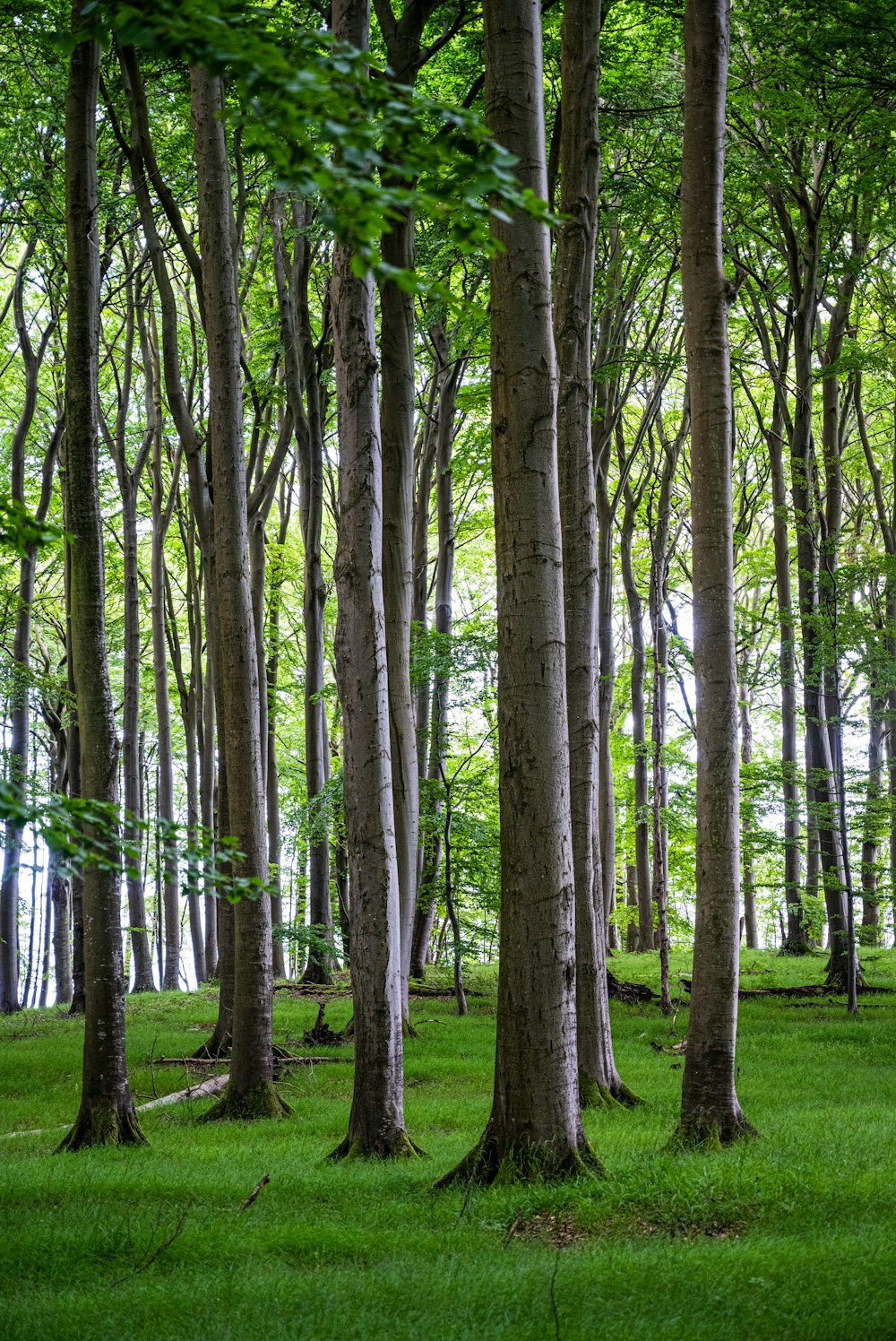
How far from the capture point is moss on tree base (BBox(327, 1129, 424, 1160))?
6863 millimetres

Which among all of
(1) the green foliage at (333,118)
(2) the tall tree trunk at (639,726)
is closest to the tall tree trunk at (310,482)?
(2) the tall tree trunk at (639,726)

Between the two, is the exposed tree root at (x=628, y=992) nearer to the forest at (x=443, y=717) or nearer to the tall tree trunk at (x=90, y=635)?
the forest at (x=443, y=717)

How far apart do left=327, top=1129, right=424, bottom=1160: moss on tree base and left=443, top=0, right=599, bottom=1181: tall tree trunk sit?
1.04 metres

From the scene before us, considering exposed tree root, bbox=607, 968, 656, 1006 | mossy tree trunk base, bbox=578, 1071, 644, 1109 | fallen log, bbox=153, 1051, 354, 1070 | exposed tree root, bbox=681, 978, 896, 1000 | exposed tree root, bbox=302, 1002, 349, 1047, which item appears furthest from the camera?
exposed tree root, bbox=607, 968, 656, 1006

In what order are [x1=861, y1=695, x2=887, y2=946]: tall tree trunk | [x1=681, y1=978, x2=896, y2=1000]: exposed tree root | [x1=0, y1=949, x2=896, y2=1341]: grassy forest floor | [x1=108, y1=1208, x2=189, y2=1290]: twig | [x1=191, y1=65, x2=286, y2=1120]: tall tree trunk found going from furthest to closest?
[x1=681, y1=978, x2=896, y2=1000]: exposed tree root < [x1=861, y1=695, x2=887, y2=946]: tall tree trunk < [x1=191, y1=65, x2=286, y2=1120]: tall tree trunk < [x1=108, y1=1208, x2=189, y2=1290]: twig < [x1=0, y1=949, x2=896, y2=1341]: grassy forest floor

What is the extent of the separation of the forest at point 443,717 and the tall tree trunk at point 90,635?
34 millimetres

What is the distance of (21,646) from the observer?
58.6 ft

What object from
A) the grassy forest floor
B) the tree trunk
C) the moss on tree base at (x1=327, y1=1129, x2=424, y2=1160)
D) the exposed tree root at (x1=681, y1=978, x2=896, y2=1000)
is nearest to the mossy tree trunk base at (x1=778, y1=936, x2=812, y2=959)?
the exposed tree root at (x1=681, y1=978, x2=896, y2=1000)

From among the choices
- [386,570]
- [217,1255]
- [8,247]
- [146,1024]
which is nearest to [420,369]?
[8,247]

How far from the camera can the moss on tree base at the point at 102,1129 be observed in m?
7.64

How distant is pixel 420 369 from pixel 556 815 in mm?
16581

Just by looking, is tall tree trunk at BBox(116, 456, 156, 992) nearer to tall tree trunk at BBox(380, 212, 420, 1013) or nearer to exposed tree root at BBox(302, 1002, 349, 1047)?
exposed tree root at BBox(302, 1002, 349, 1047)

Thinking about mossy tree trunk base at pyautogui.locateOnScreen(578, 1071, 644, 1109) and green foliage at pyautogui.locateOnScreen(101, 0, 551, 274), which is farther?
mossy tree trunk base at pyautogui.locateOnScreen(578, 1071, 644, 1109)

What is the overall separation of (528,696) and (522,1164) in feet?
8.33
